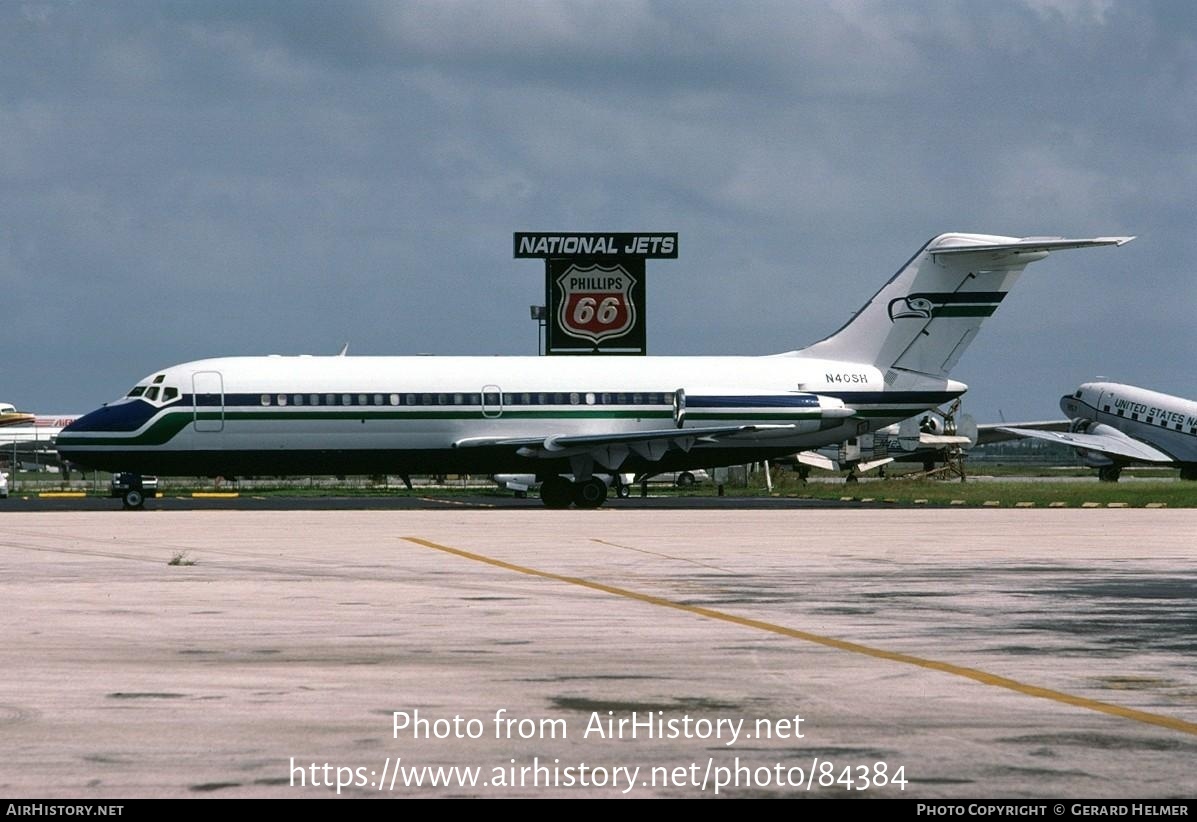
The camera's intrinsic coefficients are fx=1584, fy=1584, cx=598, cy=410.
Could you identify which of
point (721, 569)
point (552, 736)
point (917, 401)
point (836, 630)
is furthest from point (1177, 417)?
point (552, 736)

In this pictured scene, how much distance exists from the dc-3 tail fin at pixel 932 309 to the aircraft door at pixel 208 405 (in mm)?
16059

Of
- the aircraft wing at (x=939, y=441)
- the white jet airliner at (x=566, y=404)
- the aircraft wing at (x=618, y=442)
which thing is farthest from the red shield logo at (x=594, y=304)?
the aircraft wing at (x=939, y=441)

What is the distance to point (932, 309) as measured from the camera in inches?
1710

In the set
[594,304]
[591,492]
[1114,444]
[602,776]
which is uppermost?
[594,304]

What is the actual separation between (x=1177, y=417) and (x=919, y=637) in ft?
210

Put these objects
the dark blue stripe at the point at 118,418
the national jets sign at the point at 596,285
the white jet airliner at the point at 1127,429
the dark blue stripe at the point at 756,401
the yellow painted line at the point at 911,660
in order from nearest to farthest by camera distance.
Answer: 1. the yellow painted line at the point at 911,660
2. the dark blue stripe at the point at 118,418
3. the dark blue stripe at the point at 756,401
4. the national jets sign at the point at 596,285
5. the white jet airliner at the point at 1127,429

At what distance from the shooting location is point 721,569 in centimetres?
1884

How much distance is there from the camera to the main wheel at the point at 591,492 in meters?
42.6

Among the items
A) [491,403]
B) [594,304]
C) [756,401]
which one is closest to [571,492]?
[491,403]

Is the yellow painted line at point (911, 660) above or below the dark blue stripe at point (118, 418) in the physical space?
below

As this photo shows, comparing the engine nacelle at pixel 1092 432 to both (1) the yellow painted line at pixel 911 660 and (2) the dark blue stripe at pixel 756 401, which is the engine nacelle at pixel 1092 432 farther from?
(1) the yellow painted line at pixel 911 660

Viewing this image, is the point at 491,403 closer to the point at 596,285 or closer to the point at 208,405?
the point at 208,405

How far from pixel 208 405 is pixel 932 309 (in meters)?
19.5

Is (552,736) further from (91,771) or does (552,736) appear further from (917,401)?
(917,401)
